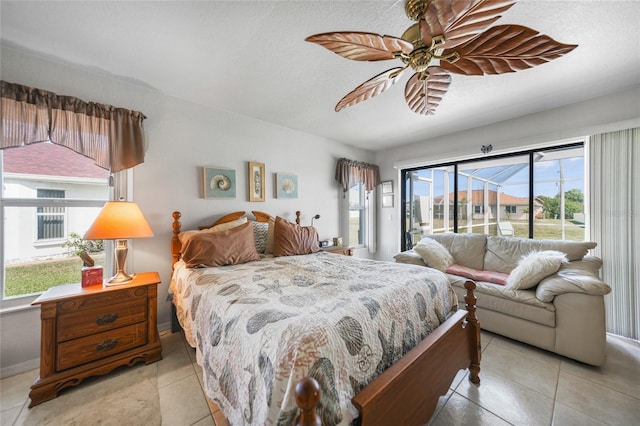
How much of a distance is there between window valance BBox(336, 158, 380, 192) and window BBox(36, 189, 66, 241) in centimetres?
326

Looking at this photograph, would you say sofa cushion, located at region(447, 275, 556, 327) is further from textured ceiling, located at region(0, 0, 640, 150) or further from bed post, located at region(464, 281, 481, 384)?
textured ceiling, located at region(0, 0, 640, 150)

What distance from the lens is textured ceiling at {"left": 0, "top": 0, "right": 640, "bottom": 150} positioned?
1408 mm

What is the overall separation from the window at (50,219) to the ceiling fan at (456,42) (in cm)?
248

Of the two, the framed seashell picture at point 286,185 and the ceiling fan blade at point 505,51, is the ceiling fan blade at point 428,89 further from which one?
the framed seashell picture at point 286,185

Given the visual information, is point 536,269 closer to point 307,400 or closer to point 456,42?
point 456,42

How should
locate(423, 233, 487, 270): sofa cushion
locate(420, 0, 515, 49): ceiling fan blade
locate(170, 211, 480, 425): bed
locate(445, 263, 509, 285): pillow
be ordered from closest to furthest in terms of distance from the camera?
locate(170, 211, 480, 425): bed
locate(420, 0, 515, 49): ceiling fan blade
locate(445, 263, 509, 285): pillow
locate(423, 233, 487, 270): sofa cushion

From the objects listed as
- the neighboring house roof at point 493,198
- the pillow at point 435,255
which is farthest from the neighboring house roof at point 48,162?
the neighboring house roof at point 493,198

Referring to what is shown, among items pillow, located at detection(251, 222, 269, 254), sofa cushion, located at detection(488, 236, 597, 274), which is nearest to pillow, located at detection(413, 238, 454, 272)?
sofa cushion, located at detection(488, 236, 597, 274)

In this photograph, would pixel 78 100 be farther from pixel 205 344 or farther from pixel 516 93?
pixel 516 93

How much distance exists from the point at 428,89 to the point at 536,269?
2009mm

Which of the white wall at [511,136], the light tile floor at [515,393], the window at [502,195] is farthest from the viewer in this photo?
the window at [502,195]

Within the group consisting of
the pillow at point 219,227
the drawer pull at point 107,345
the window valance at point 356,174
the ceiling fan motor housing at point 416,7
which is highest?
the ceiling fan motor housing at point 416,7

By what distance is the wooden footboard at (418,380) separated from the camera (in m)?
0.81

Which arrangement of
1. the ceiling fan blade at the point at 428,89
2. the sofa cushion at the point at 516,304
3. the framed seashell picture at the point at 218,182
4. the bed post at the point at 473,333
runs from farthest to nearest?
the framed seashell picture at the point at 218,182 < the sofa cushion at the point at 516,304 < the bed post at the point at 473,333 < the ceiling fan blade at the point at 428,89
